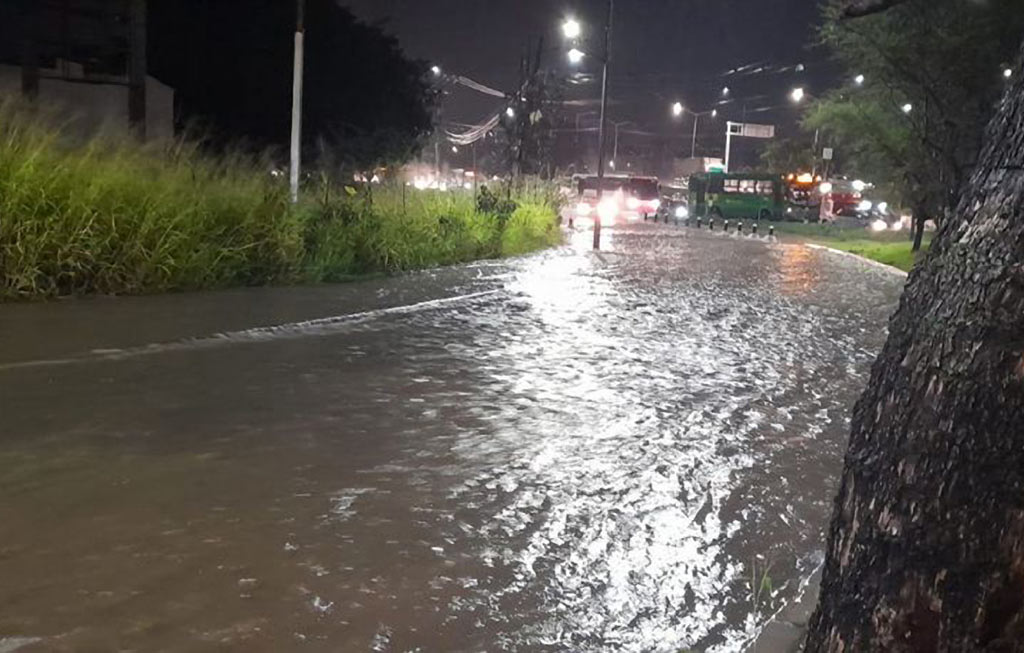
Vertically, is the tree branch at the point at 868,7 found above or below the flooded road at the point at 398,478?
above

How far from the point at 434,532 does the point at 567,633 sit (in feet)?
4.40

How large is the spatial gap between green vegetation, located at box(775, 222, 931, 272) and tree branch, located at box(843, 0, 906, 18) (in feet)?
70.8

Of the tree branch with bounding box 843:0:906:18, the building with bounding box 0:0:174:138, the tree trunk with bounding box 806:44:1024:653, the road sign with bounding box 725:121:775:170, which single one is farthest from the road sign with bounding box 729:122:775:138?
the tree trunk with bounding box 806:44:1024:653

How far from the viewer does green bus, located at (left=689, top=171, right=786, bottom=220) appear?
52500 mm

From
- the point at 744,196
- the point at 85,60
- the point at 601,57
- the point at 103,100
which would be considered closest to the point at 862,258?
the point at 601,57

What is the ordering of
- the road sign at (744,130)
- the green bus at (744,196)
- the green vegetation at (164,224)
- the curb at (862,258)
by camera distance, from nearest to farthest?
the green vegetation at (164,224) → the curb at (862,258) → the green bus at (744,196) → the road sign at (744,130)

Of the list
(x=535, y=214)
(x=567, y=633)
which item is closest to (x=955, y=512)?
(x=567, y=633)

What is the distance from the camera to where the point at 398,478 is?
666cm

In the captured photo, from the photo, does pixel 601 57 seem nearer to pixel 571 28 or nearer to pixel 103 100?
pixel 571 28

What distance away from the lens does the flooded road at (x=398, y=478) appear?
4.68 metres

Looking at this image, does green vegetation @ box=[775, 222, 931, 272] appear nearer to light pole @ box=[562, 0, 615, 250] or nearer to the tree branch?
light pole @ box=[562, 0, 615, 250]

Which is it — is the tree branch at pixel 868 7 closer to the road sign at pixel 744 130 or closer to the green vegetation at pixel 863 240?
the green vegetation at pixel 863 240

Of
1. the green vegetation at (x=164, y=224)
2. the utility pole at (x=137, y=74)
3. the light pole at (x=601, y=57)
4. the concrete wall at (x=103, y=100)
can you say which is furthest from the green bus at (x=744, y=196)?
the utility pole at (x=137, y=74)

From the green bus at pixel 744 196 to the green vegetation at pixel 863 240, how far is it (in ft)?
5.99
